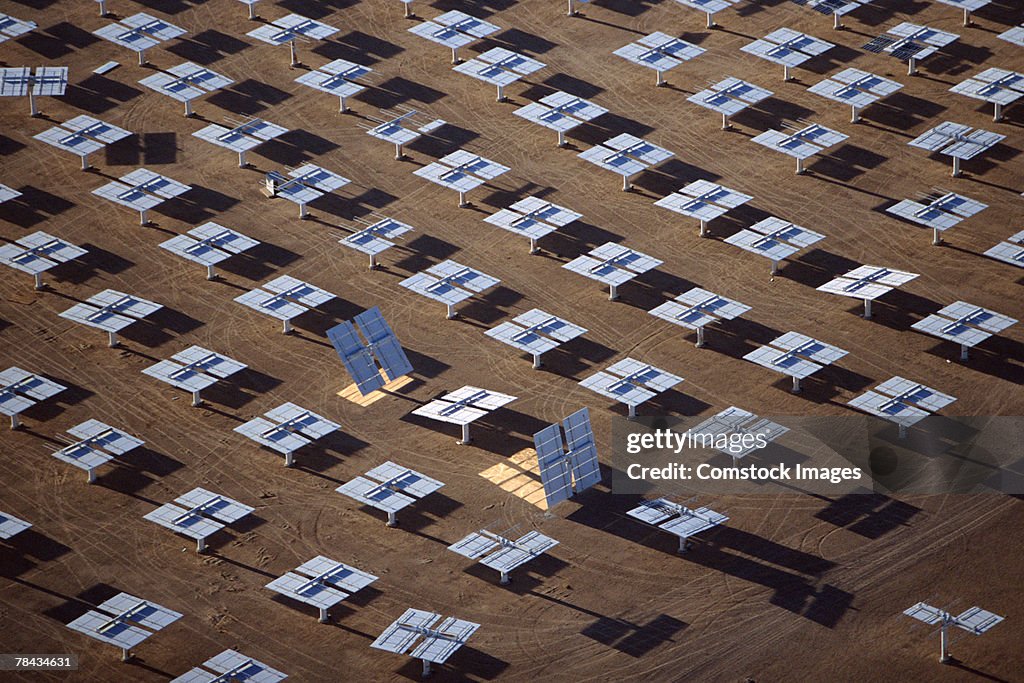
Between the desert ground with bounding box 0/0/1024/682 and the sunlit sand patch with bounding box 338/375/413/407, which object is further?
the sunlit sand patch with bounding box 338/375/413/407

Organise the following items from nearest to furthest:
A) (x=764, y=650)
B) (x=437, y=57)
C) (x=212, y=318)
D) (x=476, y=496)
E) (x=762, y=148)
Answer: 1. (x=764, y=650)
2. (x=476, y=496)
3. (x=212, y=318)
4. (x=762, y=148)
5. (x=437, y=57)

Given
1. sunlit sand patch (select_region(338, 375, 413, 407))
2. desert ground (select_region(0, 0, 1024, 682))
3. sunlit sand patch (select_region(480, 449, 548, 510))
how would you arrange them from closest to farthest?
desert ground (select_region(0, 0, 1024, 682))
sunlit sand patch (select_region(480, 449, 548, 510))
sunlit sand patch (select_region(338, 375, 413, 407))

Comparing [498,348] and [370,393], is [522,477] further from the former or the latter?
[498,348]

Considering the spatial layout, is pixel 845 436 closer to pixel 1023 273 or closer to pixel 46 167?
pixel 1023 273

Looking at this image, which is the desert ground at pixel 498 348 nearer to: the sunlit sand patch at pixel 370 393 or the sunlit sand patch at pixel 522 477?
the sunlit sand patch at pixel 522 477

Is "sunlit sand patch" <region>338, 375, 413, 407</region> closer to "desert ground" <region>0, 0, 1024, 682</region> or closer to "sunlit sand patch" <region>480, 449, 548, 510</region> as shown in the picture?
"desert ground" <region>0, 0, 1024, 682</region>

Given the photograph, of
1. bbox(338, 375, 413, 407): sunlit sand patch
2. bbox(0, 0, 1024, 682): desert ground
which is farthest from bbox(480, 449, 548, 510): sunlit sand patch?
bbox(338, 375, 413, 407): sunlit sand patch

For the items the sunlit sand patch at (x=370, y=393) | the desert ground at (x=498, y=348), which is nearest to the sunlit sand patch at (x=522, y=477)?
the desert ground at (x=498, y=348)

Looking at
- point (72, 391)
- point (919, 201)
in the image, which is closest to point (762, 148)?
point (919, 201)
